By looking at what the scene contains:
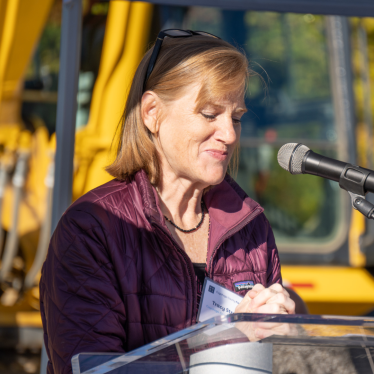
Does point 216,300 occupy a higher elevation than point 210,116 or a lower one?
lower

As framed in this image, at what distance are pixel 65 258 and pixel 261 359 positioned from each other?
0.63 meters

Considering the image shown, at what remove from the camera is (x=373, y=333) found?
34.7 inches

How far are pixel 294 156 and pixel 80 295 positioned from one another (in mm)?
619

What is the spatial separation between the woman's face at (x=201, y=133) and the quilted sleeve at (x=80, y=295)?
353 millimetres

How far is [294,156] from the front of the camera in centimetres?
106


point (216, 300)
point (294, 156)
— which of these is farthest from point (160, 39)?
point (216, 300)

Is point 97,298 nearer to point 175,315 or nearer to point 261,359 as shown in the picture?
point 175,315

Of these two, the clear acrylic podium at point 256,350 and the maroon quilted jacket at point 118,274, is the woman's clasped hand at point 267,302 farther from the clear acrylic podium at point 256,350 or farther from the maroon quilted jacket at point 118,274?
the clear acrylic podium at point 256,350

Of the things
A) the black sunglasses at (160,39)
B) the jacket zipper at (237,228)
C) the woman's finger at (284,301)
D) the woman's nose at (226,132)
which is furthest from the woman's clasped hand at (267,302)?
the black sunglasses at (160,39)

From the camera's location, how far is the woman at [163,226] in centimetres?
125

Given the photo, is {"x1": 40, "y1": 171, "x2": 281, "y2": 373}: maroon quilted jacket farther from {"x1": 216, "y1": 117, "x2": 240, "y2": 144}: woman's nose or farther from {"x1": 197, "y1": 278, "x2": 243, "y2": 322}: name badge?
{"x1": 216, "y1": 117, "x2": 240, "y2": 144}: woman's nose

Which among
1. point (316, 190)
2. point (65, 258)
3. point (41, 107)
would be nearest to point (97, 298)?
point (65, 258)

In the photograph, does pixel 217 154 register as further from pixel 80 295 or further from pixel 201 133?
pixel 80 295

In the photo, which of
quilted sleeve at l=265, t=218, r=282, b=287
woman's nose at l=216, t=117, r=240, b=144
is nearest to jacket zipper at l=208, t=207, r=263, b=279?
quilted sleeve at l=265, t=218, r=282, b=287
